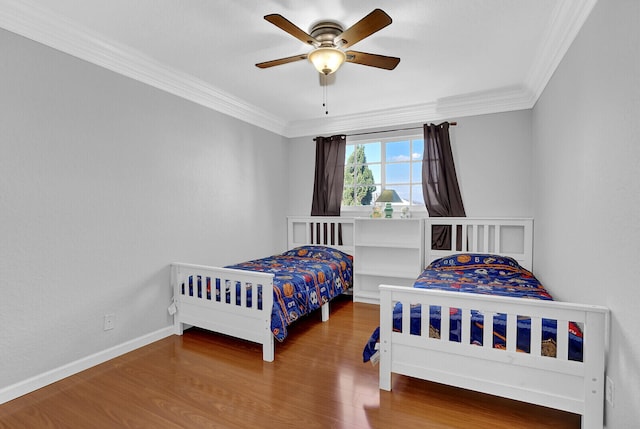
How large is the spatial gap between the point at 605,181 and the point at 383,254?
8.96 ft

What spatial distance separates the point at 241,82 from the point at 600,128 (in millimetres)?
2836

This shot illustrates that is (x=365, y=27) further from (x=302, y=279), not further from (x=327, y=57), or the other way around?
(x=302, y=279)

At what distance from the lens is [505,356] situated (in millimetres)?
1797

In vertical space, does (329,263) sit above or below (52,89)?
below

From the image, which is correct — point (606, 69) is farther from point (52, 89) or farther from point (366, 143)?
point (52, 89)

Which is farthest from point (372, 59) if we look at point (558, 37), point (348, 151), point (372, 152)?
point (348, 151)

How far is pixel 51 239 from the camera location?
7.20ft

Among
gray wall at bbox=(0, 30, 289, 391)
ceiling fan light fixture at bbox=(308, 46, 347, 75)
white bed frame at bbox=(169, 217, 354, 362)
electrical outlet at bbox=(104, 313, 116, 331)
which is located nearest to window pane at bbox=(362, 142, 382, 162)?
gray wall at bbox=(0, 30, 289, 391)

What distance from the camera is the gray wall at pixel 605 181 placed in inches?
53.0

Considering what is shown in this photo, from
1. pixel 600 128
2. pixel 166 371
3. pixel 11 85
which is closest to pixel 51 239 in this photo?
pixel 11 85

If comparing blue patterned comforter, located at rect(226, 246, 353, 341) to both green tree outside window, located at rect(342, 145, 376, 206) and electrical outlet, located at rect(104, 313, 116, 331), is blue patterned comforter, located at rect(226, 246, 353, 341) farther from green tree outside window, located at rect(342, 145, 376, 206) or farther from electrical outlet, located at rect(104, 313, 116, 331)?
electrical outlet, located at rect(104, 313, 116, 331)

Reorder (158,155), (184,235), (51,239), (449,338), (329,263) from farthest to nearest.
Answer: (329,263) < (184,235) < (158,155) < (51,239) < (449,338)

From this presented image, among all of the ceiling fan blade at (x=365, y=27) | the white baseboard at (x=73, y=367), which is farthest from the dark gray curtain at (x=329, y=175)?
the white baseboard at (x=73, y=367)

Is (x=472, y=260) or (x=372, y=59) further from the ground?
(x=372, y=59)
